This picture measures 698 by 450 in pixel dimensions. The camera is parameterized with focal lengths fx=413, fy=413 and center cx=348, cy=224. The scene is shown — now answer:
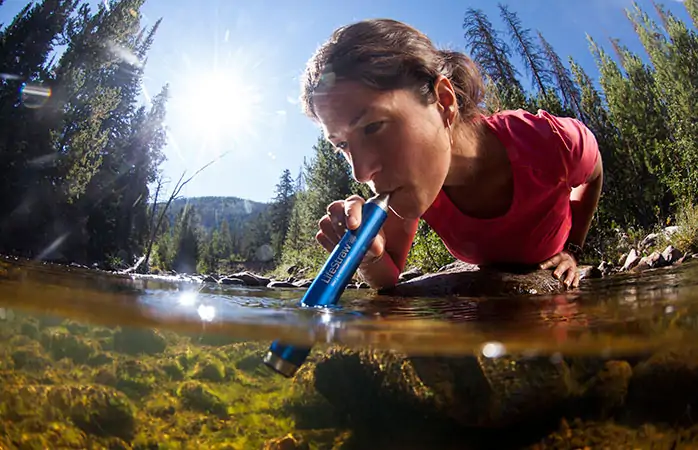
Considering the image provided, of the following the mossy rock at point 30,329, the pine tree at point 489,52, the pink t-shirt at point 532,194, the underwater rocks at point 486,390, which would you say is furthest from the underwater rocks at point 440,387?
the pine tree at point 489,52

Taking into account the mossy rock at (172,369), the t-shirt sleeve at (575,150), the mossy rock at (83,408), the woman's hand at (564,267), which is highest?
the t-shirt sleeve at (575,150)

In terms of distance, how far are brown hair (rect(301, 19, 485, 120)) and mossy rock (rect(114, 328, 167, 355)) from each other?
320 millimetres

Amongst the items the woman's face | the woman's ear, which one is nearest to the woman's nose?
the woman's face

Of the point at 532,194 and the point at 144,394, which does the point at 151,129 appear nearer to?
the point at 144,394

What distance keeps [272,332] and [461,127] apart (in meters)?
0.46

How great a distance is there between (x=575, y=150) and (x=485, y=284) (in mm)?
251

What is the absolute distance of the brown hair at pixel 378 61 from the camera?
0.46m

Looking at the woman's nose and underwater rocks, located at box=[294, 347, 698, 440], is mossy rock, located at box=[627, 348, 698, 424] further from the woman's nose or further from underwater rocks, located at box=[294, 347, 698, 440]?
the woman's nose

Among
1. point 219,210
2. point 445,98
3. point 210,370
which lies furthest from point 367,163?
point 219,210

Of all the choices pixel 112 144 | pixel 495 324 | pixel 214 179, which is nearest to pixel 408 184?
pixel 495 324

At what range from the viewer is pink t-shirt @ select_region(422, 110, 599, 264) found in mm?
615

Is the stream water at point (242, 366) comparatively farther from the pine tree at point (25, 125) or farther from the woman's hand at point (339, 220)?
the pine tree at point (25, 125)

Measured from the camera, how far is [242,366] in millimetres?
253

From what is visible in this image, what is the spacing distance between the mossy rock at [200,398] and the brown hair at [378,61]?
0.34 meters
